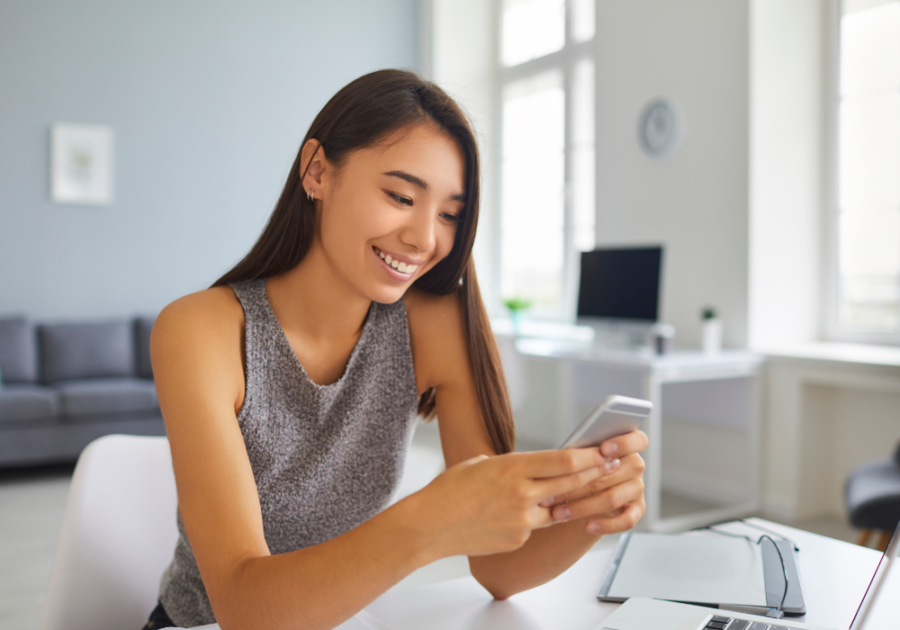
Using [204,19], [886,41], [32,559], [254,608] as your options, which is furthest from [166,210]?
[254,608]

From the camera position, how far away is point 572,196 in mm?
4973

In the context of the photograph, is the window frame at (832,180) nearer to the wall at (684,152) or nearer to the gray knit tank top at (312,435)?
the wall at (684,152)

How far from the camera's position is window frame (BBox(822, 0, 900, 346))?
3.53 meters

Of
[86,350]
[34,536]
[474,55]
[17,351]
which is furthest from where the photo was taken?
[474,55]

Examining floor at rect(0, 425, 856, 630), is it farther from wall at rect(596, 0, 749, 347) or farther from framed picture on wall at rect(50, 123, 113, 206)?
framed picture on wall at rect(50, 123, 113, 206)

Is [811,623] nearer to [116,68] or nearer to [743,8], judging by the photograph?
[743,8]

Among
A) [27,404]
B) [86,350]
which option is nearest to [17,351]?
[86,350]

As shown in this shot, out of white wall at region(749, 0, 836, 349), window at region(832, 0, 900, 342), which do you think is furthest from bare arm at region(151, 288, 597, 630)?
window at region(832, 0, 900, 342)

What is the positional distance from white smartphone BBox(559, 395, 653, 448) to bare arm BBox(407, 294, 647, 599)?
0.01 m

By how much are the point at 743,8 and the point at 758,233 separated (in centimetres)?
106

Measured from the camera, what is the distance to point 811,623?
0.72 metres

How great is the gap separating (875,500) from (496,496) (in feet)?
6.19

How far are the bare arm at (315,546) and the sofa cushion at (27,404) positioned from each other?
363 cm

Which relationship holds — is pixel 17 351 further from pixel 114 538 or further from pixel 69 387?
pixel 114 538
